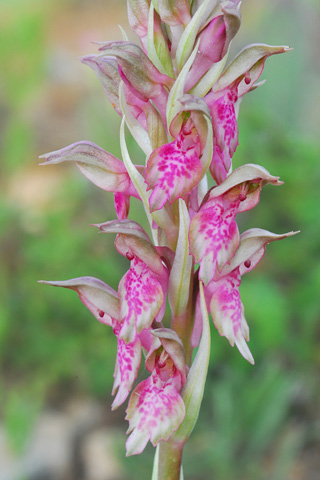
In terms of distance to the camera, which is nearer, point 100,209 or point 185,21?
point 185,21

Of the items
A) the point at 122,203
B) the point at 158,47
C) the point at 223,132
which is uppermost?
the point at 158,47

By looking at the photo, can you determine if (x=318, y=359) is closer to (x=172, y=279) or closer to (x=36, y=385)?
(x=36, y=385)

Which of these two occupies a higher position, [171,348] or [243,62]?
[243,62]

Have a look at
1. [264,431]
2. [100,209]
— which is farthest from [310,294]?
[100,209]

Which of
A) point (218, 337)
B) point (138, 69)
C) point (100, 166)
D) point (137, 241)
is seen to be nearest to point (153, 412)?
point (137, 241)

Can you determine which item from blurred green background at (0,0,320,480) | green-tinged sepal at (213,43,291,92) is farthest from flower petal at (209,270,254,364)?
blurred green background at (0,0,320,480)

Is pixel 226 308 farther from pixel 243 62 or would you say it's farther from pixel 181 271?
pixel 243 62
